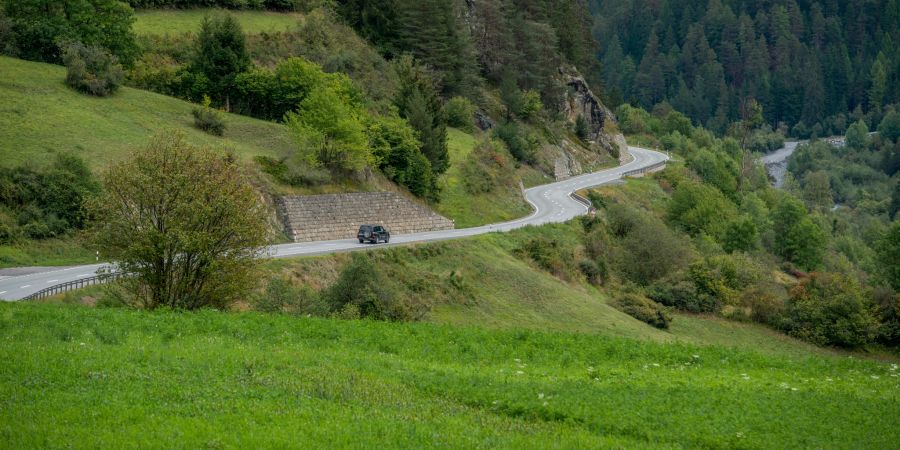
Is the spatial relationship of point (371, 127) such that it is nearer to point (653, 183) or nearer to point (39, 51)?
point (39, 51)

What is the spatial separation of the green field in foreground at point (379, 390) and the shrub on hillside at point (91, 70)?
1242 inches

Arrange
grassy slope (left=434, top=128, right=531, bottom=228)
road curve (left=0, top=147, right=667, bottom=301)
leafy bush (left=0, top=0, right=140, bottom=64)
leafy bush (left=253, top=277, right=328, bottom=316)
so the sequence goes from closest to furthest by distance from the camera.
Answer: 1. leafy bush (left=253, top=277, right=328, bottom=316)
2. road curve (left=0, top=147, right=667, bottom=301)
3. leafy bush (left=0, top=0, right=140, bottom=64)
4. grassy slope (left=434, top=128, right=531, bottom=228)

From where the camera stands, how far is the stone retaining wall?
4875cm

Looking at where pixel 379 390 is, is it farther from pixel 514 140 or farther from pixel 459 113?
pixel 514 140

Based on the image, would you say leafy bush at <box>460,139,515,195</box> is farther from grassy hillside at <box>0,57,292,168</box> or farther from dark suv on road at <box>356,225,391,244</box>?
dark suv on road at <box>356,225,391,244</box>

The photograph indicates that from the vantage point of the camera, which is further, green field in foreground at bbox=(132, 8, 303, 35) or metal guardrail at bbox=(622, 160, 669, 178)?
metal guardrail at bbox=(622, 160, 669, 178)

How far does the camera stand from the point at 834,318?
52031 millimetres

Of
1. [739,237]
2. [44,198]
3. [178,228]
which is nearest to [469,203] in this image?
[739,237]

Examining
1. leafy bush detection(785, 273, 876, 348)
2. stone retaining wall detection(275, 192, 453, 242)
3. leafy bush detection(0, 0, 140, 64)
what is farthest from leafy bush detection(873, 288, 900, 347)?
leafy bush detection(0, 0, 140, 64)

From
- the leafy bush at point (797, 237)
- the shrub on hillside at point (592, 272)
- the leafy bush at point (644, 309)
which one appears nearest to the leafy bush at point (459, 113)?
the shrub on hillside at point (592, 272)

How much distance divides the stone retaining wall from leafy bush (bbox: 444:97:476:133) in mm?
24316

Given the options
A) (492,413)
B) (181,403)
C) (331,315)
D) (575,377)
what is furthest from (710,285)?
(181,403)

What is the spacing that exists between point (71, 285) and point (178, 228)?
6788mm

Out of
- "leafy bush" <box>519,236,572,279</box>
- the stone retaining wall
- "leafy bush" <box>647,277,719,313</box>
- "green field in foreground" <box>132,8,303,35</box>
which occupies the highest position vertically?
"green field in foreground" <box>132,8,303,35</box>
